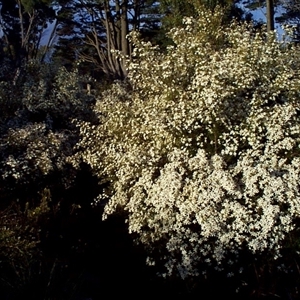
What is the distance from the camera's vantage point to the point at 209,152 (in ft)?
17.0

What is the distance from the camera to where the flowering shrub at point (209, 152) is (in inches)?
187

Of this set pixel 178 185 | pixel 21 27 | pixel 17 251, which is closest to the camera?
pixel 17 251

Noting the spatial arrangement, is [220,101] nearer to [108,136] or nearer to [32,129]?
[108,136]

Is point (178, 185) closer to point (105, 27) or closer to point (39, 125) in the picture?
point (39, 125)

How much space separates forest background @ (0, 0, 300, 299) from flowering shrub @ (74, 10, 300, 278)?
2 centimetres

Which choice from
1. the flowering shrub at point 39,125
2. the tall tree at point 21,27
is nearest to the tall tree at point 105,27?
the tall tree at point 21,27

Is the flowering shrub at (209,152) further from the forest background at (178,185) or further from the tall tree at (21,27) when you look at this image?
the tall tree at (21,27)

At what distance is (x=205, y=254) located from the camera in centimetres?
493

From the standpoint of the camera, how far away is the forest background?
15.5 feet

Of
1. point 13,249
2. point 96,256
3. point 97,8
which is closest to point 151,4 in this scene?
point 97,8

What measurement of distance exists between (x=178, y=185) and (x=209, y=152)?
589 mm

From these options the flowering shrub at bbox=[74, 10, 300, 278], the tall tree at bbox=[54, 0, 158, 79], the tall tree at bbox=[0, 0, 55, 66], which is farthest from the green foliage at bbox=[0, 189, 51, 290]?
the tall tree at bbox=[0, 0, 55, 66]

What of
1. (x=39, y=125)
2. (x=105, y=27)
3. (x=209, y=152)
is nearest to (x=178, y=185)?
(x=209, y=152)

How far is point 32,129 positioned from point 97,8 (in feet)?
41.5
